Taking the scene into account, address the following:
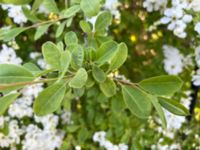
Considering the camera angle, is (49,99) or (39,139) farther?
(39,139)

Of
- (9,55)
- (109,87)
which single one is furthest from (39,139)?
(109,87)

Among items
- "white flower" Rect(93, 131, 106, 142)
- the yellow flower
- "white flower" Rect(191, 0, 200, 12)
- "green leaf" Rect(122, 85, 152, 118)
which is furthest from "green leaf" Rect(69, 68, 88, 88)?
the yellow flower

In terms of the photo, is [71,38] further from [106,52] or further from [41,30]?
[41,30]

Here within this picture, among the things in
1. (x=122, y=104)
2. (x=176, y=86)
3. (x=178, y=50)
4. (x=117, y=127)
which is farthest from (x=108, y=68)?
(x=178, y=50)

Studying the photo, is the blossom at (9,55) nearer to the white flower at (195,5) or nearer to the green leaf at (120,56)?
the white flower at (195,5)

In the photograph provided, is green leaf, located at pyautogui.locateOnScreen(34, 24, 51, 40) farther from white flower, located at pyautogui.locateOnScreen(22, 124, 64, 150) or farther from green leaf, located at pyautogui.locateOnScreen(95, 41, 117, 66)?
white flower, located at pyautogui.locateOnScreen(22, 124, 64, 150)

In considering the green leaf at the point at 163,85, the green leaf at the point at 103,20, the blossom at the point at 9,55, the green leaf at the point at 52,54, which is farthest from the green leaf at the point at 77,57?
the blossom at the point at 9,55

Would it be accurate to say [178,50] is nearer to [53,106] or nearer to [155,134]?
[155,134]
